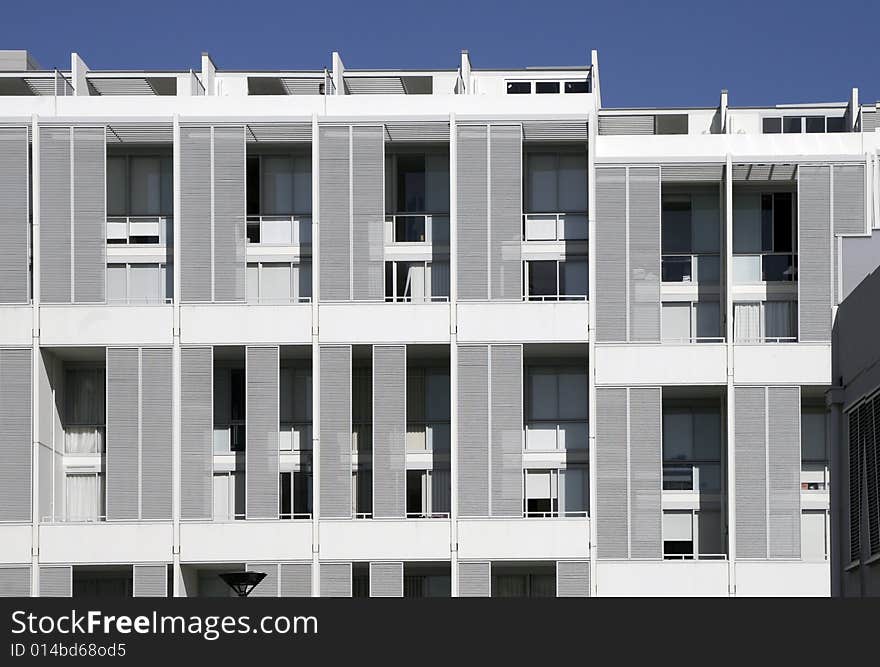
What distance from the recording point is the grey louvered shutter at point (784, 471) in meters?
47.8

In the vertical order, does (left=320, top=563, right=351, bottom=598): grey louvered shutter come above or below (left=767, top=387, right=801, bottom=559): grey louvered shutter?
below

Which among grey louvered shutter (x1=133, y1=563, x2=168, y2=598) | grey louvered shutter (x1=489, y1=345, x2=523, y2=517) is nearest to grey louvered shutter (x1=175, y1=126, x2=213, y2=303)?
grey louvered shutter (x1=133, y1=563, x2=168, y2=598)

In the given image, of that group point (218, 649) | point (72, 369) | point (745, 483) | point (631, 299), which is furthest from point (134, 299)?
point (218, 649)

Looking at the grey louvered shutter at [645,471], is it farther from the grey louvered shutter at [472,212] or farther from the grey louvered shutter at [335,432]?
the grey louvered shutter at [335,432]

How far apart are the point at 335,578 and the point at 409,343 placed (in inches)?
276

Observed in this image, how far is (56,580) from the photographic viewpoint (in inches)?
1876

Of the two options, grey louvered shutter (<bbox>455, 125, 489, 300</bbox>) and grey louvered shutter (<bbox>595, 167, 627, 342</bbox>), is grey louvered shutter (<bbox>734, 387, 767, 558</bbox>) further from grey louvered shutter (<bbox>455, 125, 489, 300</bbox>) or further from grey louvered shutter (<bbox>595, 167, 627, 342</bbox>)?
grey louvered shutter (<bbox>455, 125, 489, 300</bbox>)

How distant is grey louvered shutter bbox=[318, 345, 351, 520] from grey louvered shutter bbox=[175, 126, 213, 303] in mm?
4098

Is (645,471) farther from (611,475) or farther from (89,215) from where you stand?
(89,215)

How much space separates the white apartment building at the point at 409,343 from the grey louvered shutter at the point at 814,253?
0.23 ft

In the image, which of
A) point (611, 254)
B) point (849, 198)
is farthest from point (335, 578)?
point (849, 198)

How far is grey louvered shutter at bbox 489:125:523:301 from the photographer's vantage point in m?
49.3

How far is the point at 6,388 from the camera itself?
4859 cm

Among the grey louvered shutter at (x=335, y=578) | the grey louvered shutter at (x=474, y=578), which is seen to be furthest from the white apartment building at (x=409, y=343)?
the grey louvered shutter at (x=474, y=578)
